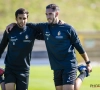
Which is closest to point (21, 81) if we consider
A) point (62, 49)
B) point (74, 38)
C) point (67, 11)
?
point (62, 49)

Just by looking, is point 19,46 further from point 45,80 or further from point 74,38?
point 45,80

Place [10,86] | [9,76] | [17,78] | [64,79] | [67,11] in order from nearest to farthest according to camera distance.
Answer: [64,79], [10,86], [9,76], [17,78], [67,11]

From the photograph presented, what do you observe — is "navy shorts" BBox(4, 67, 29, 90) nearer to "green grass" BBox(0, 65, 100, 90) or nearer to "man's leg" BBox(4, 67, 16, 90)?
"man's leg" BBox(4, 67, 16, 90)

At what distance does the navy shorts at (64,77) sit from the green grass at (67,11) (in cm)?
2191

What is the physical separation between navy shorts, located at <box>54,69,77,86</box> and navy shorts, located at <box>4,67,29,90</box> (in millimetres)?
701

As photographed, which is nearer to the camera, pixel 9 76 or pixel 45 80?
pixel 9 76

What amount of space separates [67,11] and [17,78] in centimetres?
2446

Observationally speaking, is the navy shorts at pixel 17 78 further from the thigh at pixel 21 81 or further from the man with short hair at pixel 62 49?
the man with short hair at pixel 62 49

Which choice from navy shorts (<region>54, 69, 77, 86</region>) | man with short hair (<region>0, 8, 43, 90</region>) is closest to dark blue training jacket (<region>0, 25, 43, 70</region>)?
man with short hair (<region>0, 8, 43, 90</region>)

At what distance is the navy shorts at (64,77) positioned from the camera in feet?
25.7

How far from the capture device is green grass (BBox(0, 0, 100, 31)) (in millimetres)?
30906

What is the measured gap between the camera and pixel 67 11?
3253 cm

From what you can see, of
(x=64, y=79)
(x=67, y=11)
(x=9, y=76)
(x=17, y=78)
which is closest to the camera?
(x=64, y=79)

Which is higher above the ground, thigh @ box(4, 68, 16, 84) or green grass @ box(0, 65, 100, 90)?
thigh @ box(4, 68, 16, 84)
